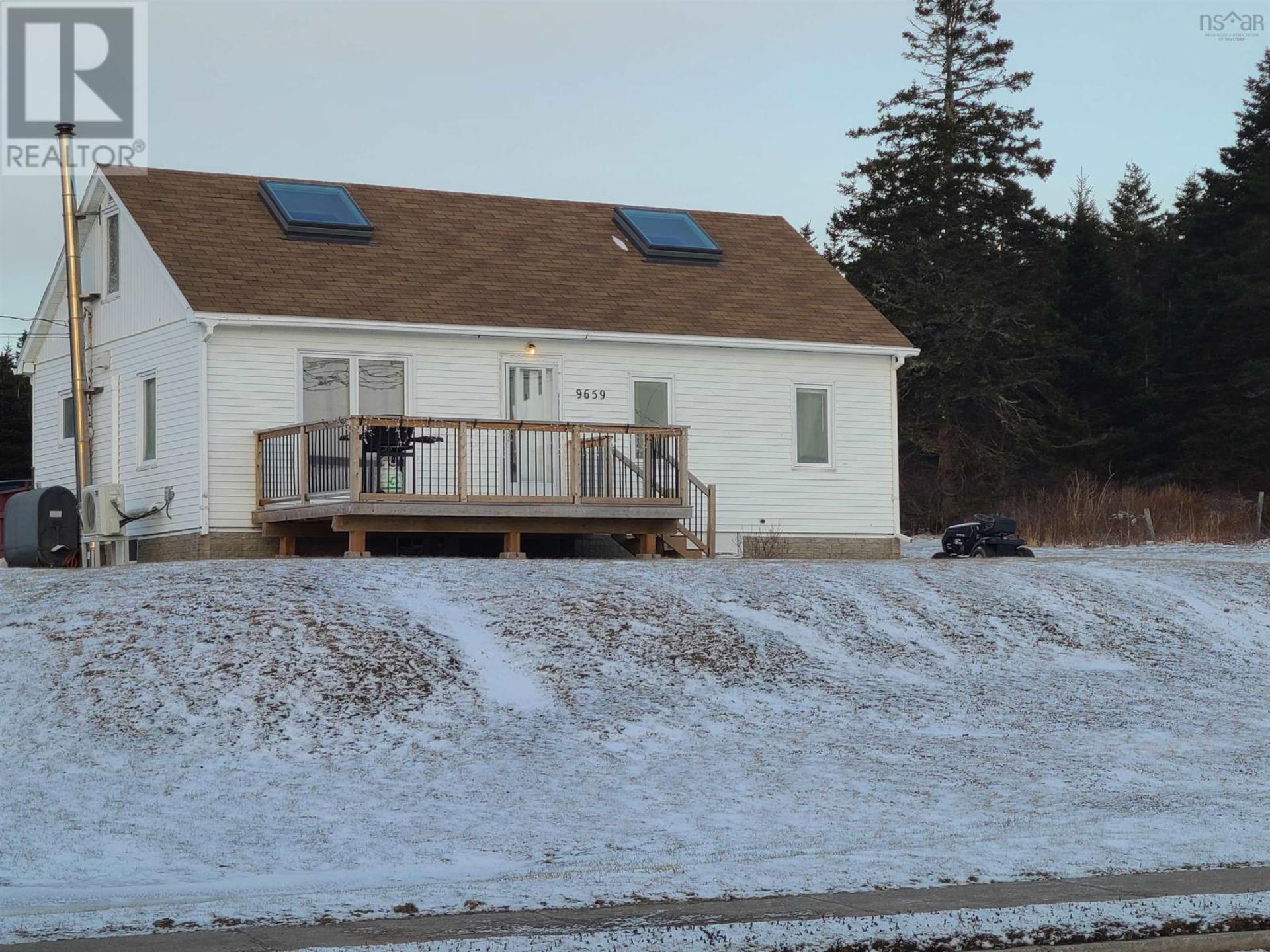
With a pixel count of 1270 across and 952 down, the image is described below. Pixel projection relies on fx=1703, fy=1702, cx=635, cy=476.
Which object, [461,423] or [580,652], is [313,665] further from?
[461,423]

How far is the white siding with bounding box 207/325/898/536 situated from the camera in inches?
919

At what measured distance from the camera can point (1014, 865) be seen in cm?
977

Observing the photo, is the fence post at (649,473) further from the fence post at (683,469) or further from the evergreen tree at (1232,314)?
the evergreen tree at (1232,314)

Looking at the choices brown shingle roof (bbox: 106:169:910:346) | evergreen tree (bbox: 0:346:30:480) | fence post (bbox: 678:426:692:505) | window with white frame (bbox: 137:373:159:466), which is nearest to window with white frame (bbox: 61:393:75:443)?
window with white frame (bbox: 137:373:159:466)

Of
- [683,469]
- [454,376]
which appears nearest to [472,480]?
[454,376]

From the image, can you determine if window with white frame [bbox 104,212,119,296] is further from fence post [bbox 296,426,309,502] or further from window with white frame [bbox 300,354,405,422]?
fence post [bbox 296,426,309,502]

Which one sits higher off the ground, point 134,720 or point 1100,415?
point 1100,415

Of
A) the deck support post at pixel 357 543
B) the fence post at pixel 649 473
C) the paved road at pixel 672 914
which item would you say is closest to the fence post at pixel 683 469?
the fence post at pixel 649 473

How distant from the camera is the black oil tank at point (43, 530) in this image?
2423 cm

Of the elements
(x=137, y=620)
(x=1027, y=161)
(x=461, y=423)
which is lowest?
(x=137, y=620)

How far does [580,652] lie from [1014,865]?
702 centimetres

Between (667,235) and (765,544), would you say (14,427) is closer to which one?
(667,235)

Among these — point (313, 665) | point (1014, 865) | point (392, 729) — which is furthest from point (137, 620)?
point (1014, 865)

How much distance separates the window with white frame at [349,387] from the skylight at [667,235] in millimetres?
5847
